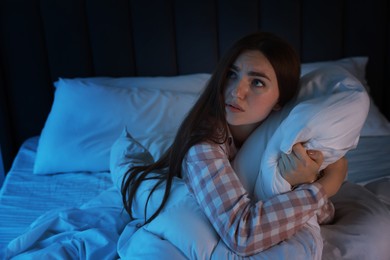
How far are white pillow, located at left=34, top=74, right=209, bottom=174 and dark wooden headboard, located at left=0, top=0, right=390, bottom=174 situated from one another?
24 cm

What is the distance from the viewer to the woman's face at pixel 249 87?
112 cm

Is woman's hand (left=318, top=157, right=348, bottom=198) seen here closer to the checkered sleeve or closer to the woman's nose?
the checkered sleeve

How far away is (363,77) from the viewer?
6.81 ft

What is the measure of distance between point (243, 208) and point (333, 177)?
0.89 feet

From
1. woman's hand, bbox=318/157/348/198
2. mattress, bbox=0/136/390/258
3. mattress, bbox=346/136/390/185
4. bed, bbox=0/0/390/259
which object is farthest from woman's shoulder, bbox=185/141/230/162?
mattress, bbox=346/136/390/185

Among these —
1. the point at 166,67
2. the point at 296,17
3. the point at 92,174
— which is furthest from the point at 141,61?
the point at 296,17

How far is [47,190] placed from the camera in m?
1.63

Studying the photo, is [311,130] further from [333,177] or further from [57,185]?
[57,185]

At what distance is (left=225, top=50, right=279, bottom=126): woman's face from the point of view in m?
1.12

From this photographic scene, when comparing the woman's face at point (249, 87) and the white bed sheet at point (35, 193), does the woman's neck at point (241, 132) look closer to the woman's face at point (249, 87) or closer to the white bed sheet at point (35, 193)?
the woman's face at point (249, 87)

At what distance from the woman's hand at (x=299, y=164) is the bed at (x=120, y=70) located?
24.9 inches

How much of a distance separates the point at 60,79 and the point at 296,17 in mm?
1170

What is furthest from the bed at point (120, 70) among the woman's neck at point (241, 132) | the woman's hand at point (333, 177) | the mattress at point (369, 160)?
the woman's hand at point (333, 177)

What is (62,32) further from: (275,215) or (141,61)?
(275,215)
